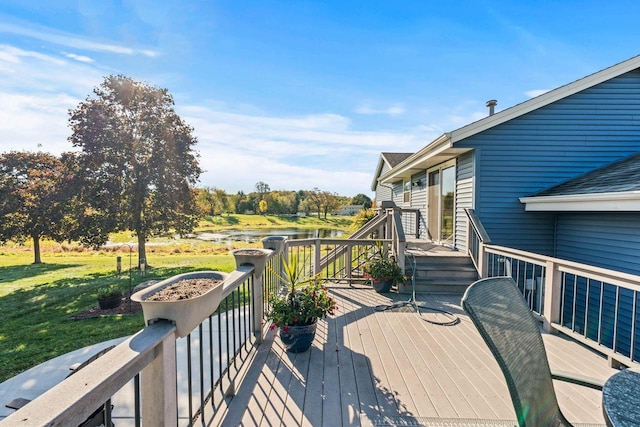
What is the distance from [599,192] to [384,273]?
138 inches

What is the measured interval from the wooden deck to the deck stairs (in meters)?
1.66

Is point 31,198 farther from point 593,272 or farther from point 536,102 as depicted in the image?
point 536,102

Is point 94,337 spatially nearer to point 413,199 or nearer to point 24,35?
point 24,35

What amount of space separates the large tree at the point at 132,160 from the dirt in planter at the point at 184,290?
10.5m

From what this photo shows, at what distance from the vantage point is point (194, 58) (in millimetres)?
7617

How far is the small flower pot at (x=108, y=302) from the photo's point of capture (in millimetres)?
6297

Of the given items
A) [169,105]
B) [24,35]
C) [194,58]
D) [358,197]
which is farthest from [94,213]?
[358,197]

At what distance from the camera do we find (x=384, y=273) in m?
5.27

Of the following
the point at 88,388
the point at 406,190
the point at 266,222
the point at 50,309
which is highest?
the point at 406,190

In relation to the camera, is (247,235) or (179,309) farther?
(247,235)

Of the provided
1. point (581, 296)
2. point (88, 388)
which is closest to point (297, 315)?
point (88, 388)

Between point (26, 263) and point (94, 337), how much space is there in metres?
12.3

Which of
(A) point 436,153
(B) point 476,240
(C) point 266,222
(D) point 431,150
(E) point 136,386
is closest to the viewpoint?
(E) point 136,386

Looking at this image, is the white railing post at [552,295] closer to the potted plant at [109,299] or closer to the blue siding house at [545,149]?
the blue siding house at [545,149]
